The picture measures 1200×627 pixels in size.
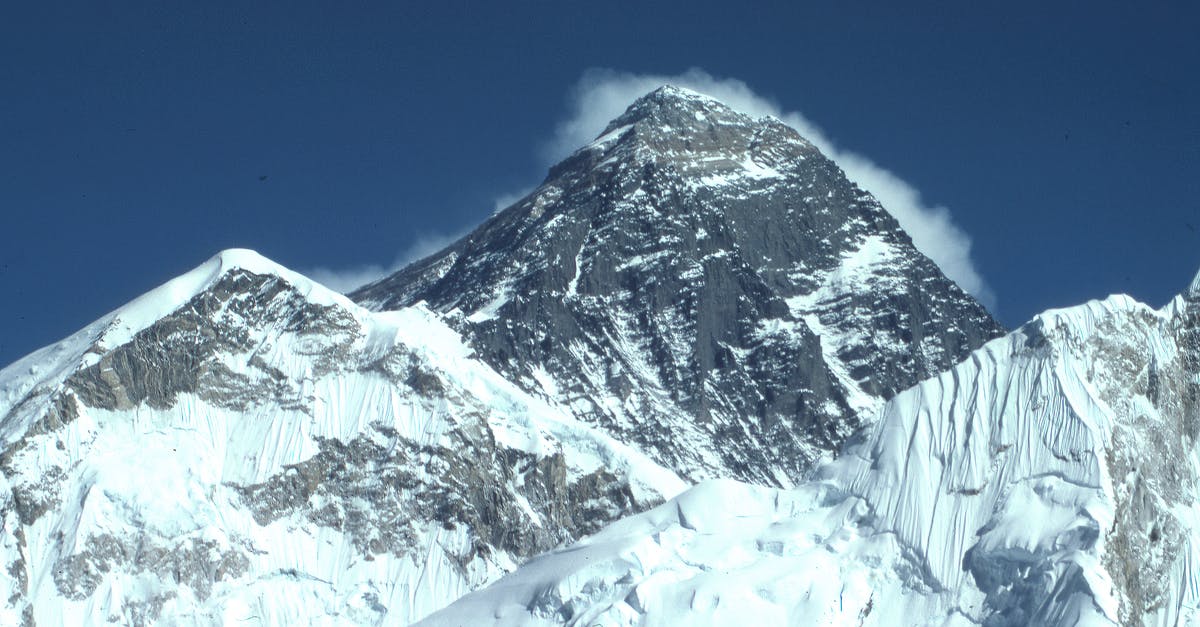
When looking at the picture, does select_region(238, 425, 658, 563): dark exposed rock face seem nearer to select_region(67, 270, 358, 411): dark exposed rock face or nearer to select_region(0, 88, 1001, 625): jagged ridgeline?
select_region(0, 88, 1001, 625): jagged ridgeline

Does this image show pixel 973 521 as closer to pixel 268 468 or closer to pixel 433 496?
pixel 433 496

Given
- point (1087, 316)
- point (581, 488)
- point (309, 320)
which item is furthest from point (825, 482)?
point (309, 320)

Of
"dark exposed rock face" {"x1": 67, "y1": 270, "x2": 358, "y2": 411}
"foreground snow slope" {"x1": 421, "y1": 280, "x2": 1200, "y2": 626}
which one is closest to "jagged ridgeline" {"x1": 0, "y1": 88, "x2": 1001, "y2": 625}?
"dark exposed rock face" {"x1": 67, "y1": 270, "x2": 358, "y2": 411}

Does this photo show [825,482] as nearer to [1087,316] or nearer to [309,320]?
[1087,316]

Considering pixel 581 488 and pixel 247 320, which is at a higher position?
pixel 247 320

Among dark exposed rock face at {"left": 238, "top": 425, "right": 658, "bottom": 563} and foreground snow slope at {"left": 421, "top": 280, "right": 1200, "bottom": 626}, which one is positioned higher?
dark exposed rock face at {"left": 238, "top": 425, "right": 658, "bottom": 563}
